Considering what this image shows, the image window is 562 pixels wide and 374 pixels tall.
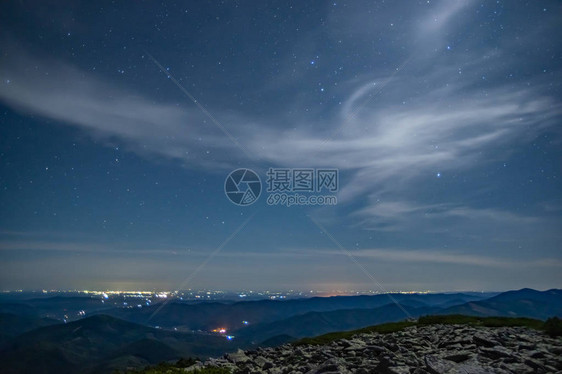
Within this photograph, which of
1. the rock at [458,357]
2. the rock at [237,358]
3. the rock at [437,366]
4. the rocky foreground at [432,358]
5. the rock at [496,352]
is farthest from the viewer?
the rock at [237,358]

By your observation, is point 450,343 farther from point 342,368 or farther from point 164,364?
point 164,364

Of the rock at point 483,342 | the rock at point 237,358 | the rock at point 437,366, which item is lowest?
the rock at point 237,358

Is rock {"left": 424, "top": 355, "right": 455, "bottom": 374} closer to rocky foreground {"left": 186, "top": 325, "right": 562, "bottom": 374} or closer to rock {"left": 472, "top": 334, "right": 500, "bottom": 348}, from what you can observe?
rocky foreground {"left": 186, "top": 325, "right": 562, "bottom": 374}

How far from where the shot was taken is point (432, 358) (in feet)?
40.7

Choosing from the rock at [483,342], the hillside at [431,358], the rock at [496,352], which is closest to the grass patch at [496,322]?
the hillside at [431,358]

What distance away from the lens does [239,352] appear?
20.6 meters

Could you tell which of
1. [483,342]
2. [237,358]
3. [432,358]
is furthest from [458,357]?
[237,358]

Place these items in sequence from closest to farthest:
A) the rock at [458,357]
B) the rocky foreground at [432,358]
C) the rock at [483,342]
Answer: the rocky foreground at [432,358] < the rock at [458,357] < the rock at [483,342]

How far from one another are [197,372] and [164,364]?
458cm

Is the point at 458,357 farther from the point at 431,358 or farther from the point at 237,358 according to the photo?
the point at 237,358

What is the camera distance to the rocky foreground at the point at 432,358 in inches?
442

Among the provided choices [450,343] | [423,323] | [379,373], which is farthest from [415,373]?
[423,323]

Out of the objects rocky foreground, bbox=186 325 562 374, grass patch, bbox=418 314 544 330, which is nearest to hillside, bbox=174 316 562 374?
rocky foreground, bbox=186 325 562 374

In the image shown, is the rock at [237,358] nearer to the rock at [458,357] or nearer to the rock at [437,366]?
the rock at [437,366]
